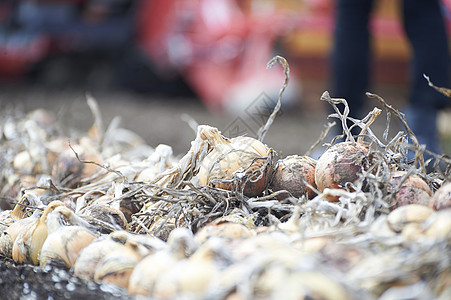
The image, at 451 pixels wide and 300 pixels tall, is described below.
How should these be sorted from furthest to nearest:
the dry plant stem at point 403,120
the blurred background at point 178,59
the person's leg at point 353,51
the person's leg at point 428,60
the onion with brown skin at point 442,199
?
the blurred background at point 178,59 < the person's leg at point 353,51 < the person's leg at point 428,60 < the dry plant stem at point 403,120 < the onion with brown skin at point 442,199

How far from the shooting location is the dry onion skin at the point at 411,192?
4.17 feet

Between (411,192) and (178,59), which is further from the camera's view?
(178,59)

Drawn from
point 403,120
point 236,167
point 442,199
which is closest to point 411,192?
point 442,199

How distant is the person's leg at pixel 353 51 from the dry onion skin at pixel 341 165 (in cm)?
160

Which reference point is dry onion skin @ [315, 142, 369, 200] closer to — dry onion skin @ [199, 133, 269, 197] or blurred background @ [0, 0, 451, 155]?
dry onion skin @ [199, 133, 269, 197]

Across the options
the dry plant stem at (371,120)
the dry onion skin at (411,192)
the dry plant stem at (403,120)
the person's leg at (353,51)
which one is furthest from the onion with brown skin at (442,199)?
→ the person's leg at (353,51)

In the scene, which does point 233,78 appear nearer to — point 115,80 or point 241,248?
point 115,80

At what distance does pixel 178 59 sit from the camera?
23.2 feet

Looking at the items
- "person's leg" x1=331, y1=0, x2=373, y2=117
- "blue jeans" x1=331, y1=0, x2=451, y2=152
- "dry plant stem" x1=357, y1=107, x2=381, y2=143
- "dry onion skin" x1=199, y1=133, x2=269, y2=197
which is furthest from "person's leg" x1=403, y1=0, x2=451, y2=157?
"dry onion skin" x1=199, y1=133, x2=269, y2=197

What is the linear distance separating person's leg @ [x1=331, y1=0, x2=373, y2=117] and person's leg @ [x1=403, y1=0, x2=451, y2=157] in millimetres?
220

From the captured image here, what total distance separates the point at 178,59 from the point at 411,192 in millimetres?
5980

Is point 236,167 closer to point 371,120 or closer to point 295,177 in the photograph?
point 295,177

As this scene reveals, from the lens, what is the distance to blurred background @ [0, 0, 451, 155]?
232 inches

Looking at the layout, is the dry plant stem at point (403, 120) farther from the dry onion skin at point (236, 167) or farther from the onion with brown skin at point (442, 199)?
the dry onion skin at point (236, 167)
